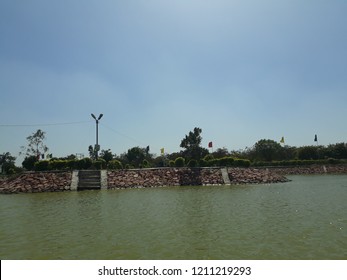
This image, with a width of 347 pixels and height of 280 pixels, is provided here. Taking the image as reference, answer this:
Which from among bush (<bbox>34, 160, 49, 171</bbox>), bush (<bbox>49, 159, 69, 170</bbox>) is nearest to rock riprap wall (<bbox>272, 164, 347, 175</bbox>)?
bush (<bbox>49, 159, 69, 170</bbox>)

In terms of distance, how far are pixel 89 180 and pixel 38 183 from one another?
456 cm

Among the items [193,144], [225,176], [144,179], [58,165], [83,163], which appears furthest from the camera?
[193,144]

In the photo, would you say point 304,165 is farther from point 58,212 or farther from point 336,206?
point 58,212

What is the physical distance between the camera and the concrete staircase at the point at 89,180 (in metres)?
29.1

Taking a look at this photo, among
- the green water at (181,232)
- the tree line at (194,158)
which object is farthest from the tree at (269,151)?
the green water at (181,232)

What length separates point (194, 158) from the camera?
6531 centimetres

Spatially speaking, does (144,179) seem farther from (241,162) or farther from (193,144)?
(193,144)

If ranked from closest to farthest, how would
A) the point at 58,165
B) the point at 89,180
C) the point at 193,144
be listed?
the point at 89,180, the point at 58,165, the point at 193,144

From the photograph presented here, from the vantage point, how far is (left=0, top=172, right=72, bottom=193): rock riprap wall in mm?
27938

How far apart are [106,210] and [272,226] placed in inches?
317

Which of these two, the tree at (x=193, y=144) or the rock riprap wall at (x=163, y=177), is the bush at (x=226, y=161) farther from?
the tree at (x=193, y=144)

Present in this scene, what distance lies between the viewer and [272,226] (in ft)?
34.4

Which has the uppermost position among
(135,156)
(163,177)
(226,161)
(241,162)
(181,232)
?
(135,156)

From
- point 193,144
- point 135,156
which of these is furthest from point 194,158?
point 135,156
